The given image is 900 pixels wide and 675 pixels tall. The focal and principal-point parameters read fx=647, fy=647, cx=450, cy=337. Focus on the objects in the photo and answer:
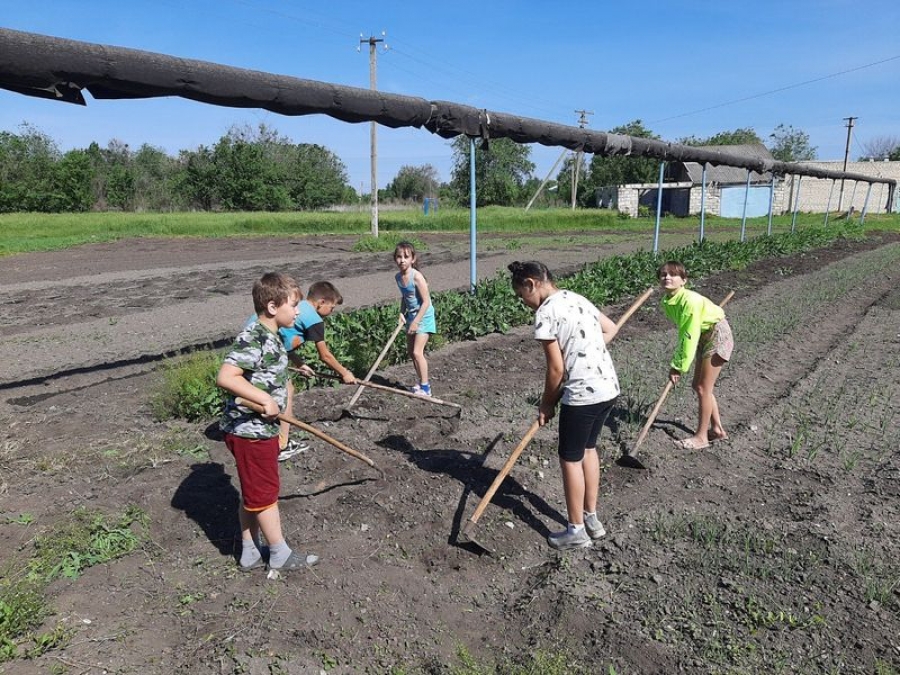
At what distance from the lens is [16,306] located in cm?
1241

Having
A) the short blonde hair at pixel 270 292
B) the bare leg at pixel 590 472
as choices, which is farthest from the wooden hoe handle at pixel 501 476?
the short blonde hair at pixel 270 292

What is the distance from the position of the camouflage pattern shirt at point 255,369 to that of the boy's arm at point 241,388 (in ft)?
0.16

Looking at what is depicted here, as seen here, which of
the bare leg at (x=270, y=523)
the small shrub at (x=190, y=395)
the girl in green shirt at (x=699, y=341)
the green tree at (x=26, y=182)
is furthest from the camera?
the green tree at (x=26, y=182)

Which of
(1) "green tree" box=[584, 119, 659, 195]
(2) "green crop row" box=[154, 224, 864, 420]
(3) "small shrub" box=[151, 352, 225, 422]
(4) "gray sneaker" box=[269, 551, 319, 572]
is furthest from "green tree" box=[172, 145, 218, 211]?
(4) "gray sneaker" box=[269, 551, 319, 572]

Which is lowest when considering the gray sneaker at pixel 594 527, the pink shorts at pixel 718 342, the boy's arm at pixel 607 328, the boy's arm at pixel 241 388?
the gray sneaker at pixel 594 527

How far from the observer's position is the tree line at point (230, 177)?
49344 millimetres

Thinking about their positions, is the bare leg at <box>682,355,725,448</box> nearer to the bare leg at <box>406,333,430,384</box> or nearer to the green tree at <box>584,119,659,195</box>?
the bare leg at <box>406,333,430,384</box>

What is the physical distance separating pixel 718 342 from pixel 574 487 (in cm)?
211

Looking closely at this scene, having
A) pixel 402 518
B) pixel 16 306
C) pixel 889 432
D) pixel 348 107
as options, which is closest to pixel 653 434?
pixel 889 432

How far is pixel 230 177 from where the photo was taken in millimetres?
54688

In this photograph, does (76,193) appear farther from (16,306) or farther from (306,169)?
(16,306)

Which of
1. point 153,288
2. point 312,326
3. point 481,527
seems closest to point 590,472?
point 481,527

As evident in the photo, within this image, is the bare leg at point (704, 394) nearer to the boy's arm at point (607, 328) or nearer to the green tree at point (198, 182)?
the boy's arm at point (607, 328)

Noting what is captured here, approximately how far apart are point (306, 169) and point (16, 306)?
49.8 m
